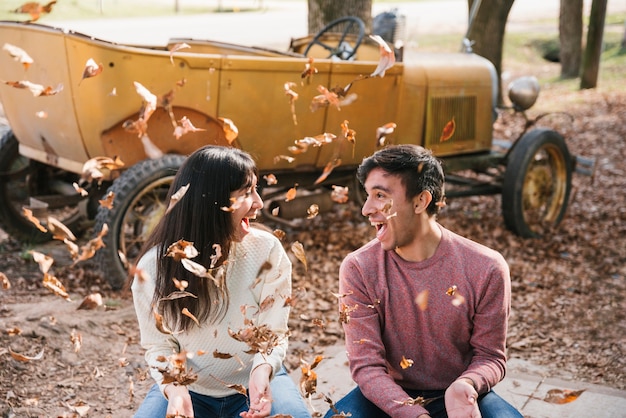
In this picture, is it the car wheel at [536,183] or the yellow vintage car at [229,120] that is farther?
the car wheel at [536,183]

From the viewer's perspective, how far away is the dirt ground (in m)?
4.20

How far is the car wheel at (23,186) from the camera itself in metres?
6.46

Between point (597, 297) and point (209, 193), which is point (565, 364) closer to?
point (597, 297)

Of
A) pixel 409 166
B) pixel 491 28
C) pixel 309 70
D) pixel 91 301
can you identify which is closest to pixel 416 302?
pixel 409 166

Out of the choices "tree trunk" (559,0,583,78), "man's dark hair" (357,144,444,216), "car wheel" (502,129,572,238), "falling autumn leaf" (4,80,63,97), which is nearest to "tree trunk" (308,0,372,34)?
"car wheel" (502,129,572,238)

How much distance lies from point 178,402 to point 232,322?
1.24ft

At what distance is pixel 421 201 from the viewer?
3092 millimetres

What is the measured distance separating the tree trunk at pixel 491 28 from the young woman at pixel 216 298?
938cm

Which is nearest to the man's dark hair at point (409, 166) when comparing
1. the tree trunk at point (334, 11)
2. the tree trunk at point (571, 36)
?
the tree trunk at point (334, 11)

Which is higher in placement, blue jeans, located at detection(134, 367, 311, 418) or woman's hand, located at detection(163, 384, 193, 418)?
woman's hand, located at detection(163, 384, 193, 418)

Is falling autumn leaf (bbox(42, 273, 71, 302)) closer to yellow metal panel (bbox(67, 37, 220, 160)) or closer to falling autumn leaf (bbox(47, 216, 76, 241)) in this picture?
falling autumn leaf (bbox(47, 216, 76, 241))

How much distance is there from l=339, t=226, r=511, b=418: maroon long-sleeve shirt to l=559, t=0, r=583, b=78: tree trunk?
44.3ft

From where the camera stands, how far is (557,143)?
7.44 metres

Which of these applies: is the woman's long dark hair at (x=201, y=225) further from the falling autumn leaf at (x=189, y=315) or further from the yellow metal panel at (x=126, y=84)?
the yellow metal panel at (x=126, y=84)
